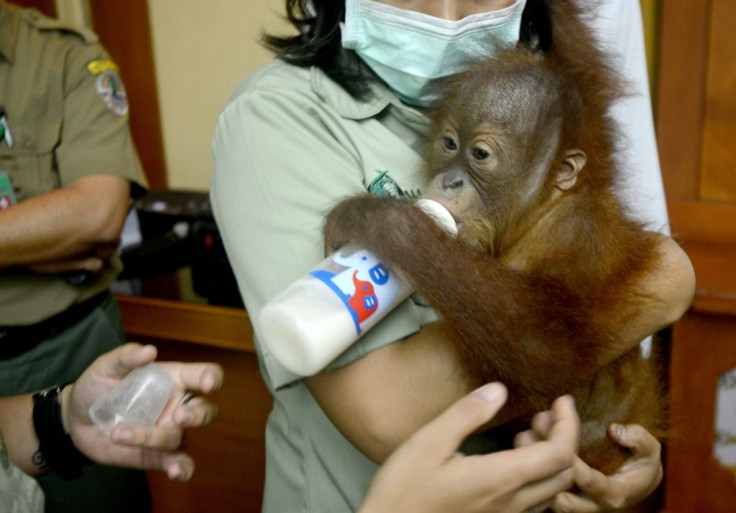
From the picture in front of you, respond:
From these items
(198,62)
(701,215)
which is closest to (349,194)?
(701,215)

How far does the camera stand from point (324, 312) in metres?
0.88

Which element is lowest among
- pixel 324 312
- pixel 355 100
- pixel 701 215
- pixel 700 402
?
pixel 700 402

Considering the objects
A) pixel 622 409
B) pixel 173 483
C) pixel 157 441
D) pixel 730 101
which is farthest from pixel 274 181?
pixel 173 483

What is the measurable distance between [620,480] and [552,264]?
0.43m

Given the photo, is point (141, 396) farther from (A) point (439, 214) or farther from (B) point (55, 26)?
(B) point (55, 26)

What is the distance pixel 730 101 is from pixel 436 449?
1.71 m

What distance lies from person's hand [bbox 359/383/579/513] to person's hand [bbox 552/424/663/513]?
0.25m

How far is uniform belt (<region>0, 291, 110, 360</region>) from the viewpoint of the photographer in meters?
1.91

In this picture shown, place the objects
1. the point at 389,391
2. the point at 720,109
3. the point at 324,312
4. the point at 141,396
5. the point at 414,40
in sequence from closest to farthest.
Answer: the point at 324,312 → the point at 389,391 → the point at 141,396 → the point at 414,40 → the point at 720,109

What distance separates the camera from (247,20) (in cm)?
291

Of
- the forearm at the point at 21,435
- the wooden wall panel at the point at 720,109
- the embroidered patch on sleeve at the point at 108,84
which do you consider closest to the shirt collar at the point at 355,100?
the forearm at the point at 21,435

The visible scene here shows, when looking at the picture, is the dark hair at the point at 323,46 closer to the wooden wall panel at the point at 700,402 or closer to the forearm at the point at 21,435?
the forearm at the point at 21,435

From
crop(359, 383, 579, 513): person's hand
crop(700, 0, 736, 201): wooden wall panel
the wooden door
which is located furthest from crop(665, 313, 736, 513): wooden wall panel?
crop(359, 383, 579, 513): person's hand

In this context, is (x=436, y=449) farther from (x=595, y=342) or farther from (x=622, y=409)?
(x=622, y=409)
